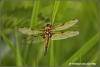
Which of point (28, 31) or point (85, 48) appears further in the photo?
point (28, 31)

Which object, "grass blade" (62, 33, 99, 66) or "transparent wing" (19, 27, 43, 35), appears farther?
A: "transparent wing" (19, 27, 43, 35)

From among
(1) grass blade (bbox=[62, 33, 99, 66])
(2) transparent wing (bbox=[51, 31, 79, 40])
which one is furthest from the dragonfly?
(1) grass blade (bbox=[62, 33, 99, 66])

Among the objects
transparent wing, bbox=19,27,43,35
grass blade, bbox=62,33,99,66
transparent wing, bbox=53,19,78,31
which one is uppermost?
transparent wing, bbox=53,19,78,31

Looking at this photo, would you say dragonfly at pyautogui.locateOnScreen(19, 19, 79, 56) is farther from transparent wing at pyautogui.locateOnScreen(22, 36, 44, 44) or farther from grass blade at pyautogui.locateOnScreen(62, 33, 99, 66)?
grass blade at pyautogui.locateOnScreen(62, 33, 99, 66)

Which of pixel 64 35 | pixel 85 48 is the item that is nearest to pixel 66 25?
pixel 64 35

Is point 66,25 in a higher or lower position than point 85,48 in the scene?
higher

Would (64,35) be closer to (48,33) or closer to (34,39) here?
(48,33)
